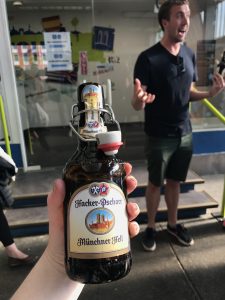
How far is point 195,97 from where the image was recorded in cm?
247

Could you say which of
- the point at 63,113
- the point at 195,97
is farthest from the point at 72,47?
the point at 195,97

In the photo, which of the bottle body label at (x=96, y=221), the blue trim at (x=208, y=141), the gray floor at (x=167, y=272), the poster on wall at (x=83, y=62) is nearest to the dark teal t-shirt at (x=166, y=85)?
the gray floor at (x=167, y=272)

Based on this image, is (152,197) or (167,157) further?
(152,197)

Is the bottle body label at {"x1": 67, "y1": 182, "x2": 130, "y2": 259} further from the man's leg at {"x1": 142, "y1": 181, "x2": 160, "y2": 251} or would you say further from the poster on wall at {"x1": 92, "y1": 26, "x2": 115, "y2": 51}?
the poster on wall at {"x1": 92, "y1": 26, "x2": 115, "y2": 51}

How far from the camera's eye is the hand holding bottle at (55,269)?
3.01ft

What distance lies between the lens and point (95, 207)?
34.2 inches

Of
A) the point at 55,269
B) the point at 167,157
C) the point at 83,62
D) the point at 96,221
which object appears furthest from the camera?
the point at 83,62

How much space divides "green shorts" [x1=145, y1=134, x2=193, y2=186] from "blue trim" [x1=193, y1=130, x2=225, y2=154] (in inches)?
67.0

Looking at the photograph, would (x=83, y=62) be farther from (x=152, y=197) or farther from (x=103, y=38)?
(x=152, y=197)

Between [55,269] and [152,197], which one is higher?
[55,269]

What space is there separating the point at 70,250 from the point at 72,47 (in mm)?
3871

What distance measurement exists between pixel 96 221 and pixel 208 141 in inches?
141

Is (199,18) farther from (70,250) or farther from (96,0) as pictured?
(70,250)

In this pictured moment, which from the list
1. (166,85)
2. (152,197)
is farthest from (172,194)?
(166,85)
